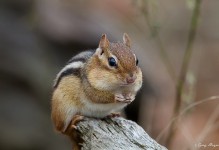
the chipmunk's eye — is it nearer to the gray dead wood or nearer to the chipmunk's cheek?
the chipmunk's cheek

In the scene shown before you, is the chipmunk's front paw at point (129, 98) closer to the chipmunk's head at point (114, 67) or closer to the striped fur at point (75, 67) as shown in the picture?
the chipmunk's head at point (114, 67)

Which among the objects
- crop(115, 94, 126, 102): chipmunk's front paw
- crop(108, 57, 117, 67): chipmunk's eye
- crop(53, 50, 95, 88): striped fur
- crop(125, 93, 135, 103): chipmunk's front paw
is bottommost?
crop(115, 94, 126, 102): chipmunk's front paw

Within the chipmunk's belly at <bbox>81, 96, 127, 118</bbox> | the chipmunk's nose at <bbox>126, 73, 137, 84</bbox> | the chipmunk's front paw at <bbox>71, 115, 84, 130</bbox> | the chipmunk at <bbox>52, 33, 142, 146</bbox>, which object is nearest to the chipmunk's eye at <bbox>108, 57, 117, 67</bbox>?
the chipmunk at <bbox>52, 33, 142, 146</bbox>

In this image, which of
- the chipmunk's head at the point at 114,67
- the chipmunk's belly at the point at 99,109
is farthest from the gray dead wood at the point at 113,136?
the chipmunk's head at the point at 114,67

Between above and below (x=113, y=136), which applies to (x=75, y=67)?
above

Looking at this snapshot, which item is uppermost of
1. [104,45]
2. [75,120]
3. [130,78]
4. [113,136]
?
[104,45]

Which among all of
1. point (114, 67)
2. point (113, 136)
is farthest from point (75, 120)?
point (113, 136)

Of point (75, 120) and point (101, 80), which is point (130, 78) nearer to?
point (101, 80)
